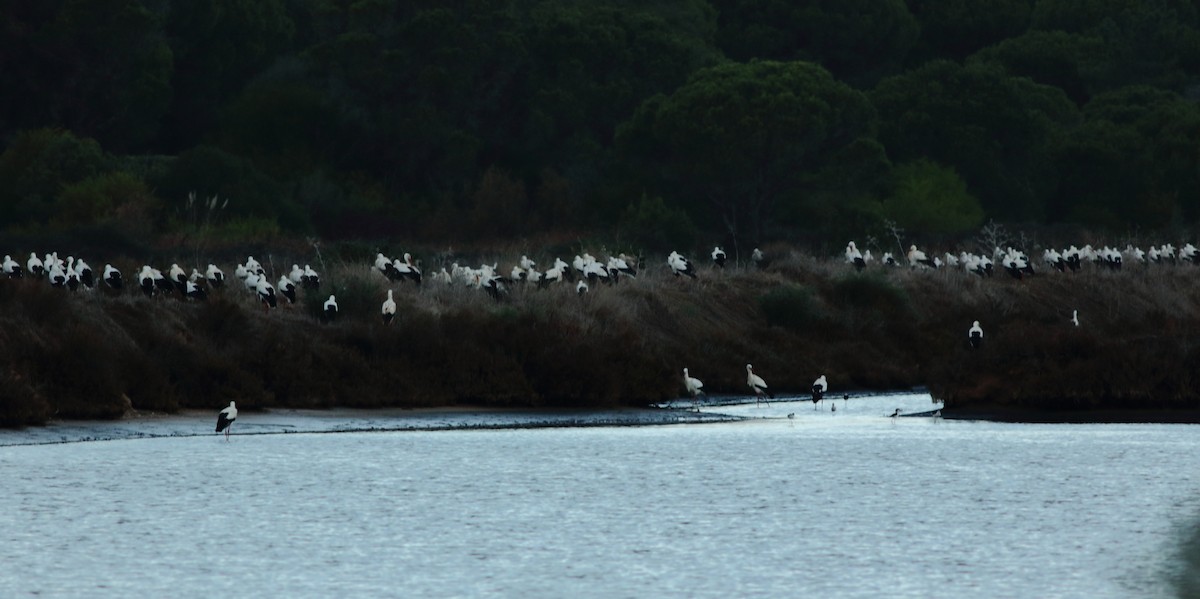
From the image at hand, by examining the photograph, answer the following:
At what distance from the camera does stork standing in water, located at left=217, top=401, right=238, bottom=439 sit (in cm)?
2839

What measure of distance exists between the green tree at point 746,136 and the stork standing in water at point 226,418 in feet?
148

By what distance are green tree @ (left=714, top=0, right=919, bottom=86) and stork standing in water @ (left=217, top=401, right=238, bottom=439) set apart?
61291mm

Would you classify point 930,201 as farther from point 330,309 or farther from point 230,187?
point 330,309

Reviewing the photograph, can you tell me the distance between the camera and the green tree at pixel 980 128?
265 feet

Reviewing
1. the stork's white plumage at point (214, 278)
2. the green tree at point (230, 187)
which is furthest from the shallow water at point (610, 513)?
the green tree at point (230, 187)

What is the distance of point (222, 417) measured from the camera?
28.4 m

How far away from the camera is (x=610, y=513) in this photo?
22.2 metres

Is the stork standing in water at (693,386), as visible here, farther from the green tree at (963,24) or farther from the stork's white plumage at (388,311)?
the green tree at (963,24)

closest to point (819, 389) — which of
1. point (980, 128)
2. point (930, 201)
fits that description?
point (930, 201)

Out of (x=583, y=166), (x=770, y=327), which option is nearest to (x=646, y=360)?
(x=770, y=327)

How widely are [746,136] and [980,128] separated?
11.8m

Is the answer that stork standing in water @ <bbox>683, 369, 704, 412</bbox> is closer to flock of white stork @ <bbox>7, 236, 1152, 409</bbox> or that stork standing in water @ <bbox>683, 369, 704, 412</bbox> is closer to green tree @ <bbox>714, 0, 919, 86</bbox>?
flock of white stork @ <bbox>7, 236, 1152, 409</bbox>

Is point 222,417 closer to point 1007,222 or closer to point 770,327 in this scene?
point 770,327

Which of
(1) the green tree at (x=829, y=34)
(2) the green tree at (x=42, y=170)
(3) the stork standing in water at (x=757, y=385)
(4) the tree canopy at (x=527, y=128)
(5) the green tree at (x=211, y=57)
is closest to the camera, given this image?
(3) the stork standing in water at (x=757, y=385)
